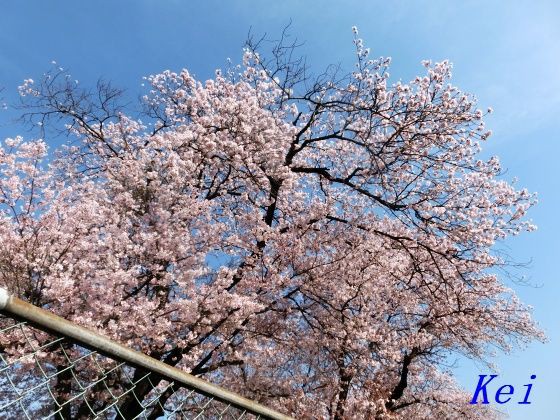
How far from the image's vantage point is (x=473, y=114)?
10867 mm

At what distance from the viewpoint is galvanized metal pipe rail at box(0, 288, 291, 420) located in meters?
1.52

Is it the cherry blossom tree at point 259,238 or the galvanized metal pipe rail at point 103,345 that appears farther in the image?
the cherry blossom tree at point 259,238

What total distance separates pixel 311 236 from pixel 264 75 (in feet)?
15.5

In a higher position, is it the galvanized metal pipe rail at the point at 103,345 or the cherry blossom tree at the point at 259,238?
the cherry blossom tree at the point at 259,238

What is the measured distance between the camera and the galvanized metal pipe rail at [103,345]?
1.52 m

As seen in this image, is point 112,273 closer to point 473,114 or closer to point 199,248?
point 199,248

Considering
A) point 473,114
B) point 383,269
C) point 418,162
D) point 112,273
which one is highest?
point 473,114

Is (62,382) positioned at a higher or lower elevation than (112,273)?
lower

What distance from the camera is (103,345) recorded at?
5.83 ft

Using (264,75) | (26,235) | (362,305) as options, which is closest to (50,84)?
(26,235)

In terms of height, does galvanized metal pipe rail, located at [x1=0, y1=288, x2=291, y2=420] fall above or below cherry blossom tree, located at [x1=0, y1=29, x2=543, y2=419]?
below

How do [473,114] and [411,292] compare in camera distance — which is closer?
[473,114]

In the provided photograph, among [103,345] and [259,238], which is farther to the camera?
[259,238]

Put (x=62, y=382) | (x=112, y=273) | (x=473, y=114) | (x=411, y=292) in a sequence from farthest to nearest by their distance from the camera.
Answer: (x=411, y=292)
(x=473, y=114)
(x=112, y=273)
(x=62, y=382)
